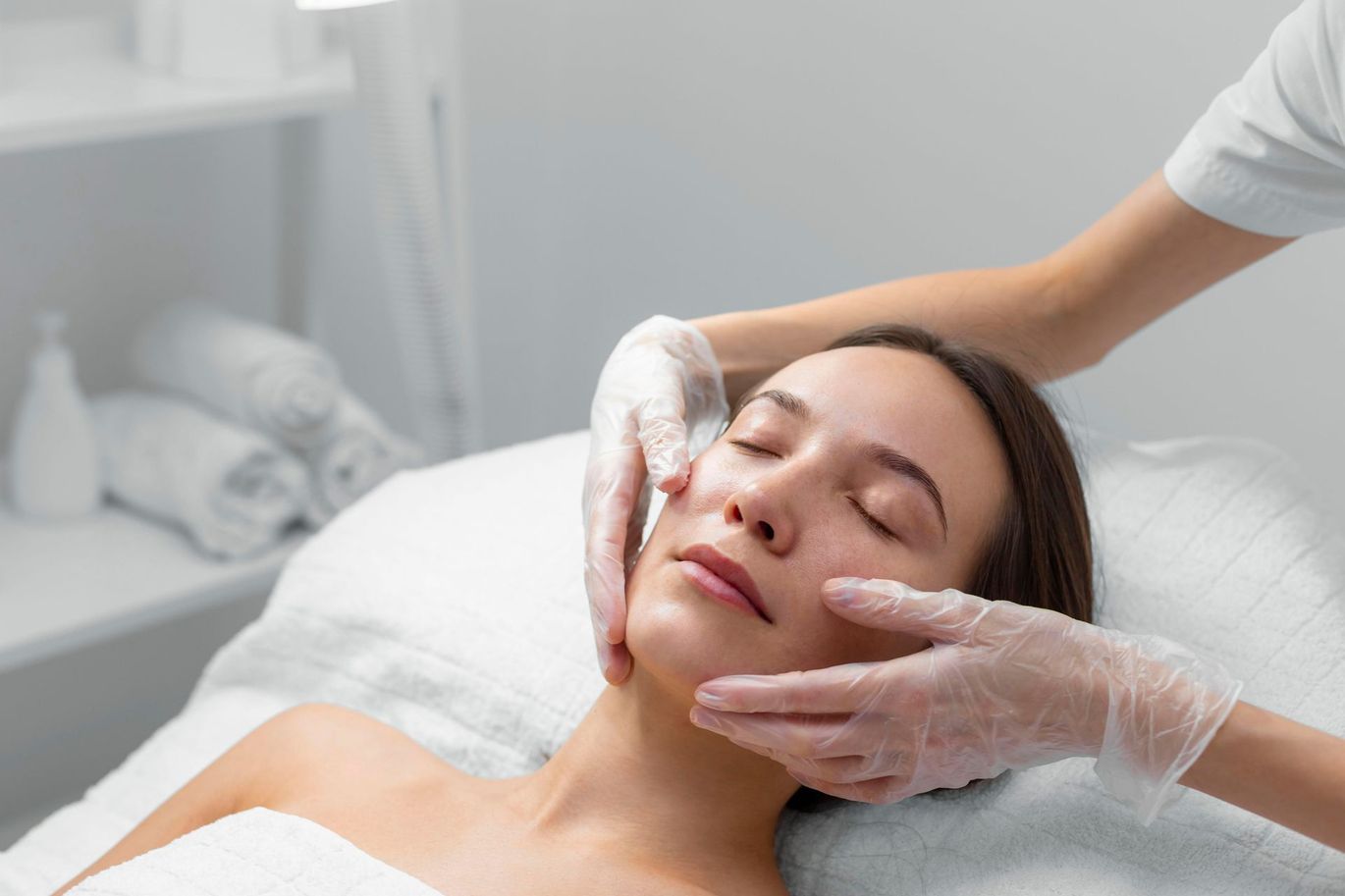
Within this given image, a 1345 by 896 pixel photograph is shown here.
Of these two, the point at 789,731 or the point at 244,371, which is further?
the point at 244,371

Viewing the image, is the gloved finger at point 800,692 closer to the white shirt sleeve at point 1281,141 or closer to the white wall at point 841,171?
the white shirt sleeve at point 1281,141

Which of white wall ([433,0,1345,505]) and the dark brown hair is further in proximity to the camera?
white wall ([433,0,1345,505])

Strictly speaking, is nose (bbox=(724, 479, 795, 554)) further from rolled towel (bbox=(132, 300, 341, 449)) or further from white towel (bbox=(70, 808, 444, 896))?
rolled towel (bbox=(132, 300, 341, 449))

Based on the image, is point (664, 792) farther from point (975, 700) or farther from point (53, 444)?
point (53, 444)

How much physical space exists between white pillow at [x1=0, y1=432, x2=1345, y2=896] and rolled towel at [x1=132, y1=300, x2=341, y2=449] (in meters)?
0.50

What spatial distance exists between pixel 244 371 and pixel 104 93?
45cm

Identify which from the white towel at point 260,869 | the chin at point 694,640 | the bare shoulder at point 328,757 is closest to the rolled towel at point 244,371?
the bare shoulder at point 328,757

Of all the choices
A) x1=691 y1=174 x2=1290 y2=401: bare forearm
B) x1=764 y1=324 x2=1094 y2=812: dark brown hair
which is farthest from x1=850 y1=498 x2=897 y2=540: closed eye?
x1=691 y1=174 x2=1290 y2=401: bare forearm

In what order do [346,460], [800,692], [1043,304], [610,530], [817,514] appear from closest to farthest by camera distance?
[800,692]
[817,514]
[610,530]
[1043,304]
[346,460]

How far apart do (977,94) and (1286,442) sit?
0.63m

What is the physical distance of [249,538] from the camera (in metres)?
2.14

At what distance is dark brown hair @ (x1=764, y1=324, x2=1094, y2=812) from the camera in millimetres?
1216

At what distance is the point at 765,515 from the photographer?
110cm

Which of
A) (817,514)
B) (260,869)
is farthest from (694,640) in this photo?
(260,869)
